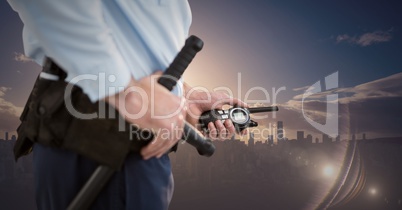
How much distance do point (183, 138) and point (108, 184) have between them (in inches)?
13.6

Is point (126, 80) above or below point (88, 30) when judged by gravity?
below

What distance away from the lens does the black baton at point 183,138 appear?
1092 mm

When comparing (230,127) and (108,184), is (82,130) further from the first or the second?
(230,127)

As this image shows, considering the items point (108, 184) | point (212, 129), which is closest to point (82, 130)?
point (108, 184)

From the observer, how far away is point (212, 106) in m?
1.92

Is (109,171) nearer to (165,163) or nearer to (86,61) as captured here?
→ (165,163)

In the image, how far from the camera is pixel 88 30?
98 cm

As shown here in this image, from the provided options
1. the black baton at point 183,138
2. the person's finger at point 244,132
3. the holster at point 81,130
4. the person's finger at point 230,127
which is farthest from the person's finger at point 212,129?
the holster at point 81,130

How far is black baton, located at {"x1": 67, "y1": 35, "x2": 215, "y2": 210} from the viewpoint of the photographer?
1.09 metres

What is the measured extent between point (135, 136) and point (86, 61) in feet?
1.05

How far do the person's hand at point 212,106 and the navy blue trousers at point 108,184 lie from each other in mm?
639

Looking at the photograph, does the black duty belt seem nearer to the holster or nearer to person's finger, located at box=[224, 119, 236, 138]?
the holster

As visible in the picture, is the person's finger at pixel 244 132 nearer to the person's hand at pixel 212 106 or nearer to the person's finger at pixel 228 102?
the person's hand at pixel 212 106

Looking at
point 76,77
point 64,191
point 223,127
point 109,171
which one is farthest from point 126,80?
point 223,127
